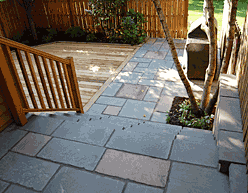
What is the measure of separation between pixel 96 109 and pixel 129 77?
146 cm

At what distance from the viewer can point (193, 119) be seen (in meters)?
3.52

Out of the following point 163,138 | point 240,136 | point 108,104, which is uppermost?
point 240,136

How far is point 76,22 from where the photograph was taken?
28.0 ft

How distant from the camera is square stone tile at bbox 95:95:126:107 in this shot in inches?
172

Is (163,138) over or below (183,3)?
below

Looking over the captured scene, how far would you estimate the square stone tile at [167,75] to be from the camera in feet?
16.8

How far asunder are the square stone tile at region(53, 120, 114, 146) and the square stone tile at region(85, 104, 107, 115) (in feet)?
3.80

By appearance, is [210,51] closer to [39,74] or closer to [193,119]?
[193,119]

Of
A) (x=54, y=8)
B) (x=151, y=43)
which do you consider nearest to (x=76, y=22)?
(x=54, y=8)

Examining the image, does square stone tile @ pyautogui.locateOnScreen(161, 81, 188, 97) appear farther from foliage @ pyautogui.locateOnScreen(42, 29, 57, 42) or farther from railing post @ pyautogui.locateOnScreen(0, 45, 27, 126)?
foliage @ pyautogui.locateOnScreen(42, 29, 57, 42)

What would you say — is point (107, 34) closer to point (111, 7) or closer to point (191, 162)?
point (111, 7)

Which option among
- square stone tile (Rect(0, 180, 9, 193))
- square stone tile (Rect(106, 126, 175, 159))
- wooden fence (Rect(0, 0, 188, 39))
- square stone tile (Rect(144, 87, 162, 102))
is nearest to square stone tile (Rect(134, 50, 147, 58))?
wooden fence (Rect(0, 0, 188, 39))

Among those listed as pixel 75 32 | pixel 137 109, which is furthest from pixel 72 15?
pixel 137 109

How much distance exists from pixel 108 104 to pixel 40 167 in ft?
7.40
